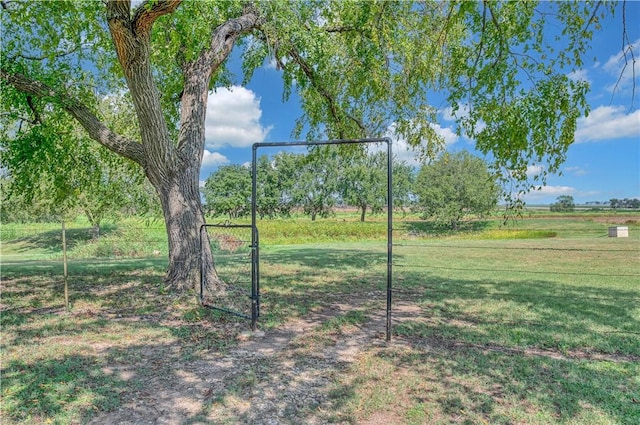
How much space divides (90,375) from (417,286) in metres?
5.78

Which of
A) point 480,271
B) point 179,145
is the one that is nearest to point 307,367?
point 179,145

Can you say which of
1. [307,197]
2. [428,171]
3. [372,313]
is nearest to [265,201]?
[307,197]

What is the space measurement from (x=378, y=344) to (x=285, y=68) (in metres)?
6.09

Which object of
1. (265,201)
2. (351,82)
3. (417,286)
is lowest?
(417,286)

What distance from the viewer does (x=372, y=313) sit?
17.6 feet

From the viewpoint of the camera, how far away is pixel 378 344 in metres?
4.02

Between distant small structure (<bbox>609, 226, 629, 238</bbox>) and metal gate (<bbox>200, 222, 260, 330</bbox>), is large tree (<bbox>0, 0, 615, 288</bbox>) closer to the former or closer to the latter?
metal gate (<bbox>200, 222, 260, 330</bbox>)

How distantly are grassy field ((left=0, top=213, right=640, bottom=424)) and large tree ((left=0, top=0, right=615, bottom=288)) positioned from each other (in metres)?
1.79

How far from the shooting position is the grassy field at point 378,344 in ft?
8.78

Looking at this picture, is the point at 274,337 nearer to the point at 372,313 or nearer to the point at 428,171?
the point at 372,313

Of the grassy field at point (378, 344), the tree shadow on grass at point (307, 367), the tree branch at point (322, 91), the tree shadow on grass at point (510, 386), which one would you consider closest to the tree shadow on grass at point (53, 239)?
the grassy field at point (378, 344)

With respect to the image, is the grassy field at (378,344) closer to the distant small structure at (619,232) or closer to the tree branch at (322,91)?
the tree branch at (322,91)

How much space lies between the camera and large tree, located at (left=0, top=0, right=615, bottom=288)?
460cm

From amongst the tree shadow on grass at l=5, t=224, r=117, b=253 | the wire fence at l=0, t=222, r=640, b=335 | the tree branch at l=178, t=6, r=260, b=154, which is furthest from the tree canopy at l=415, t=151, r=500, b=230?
the tree branch at l=178, t=6, r=260, b=154
